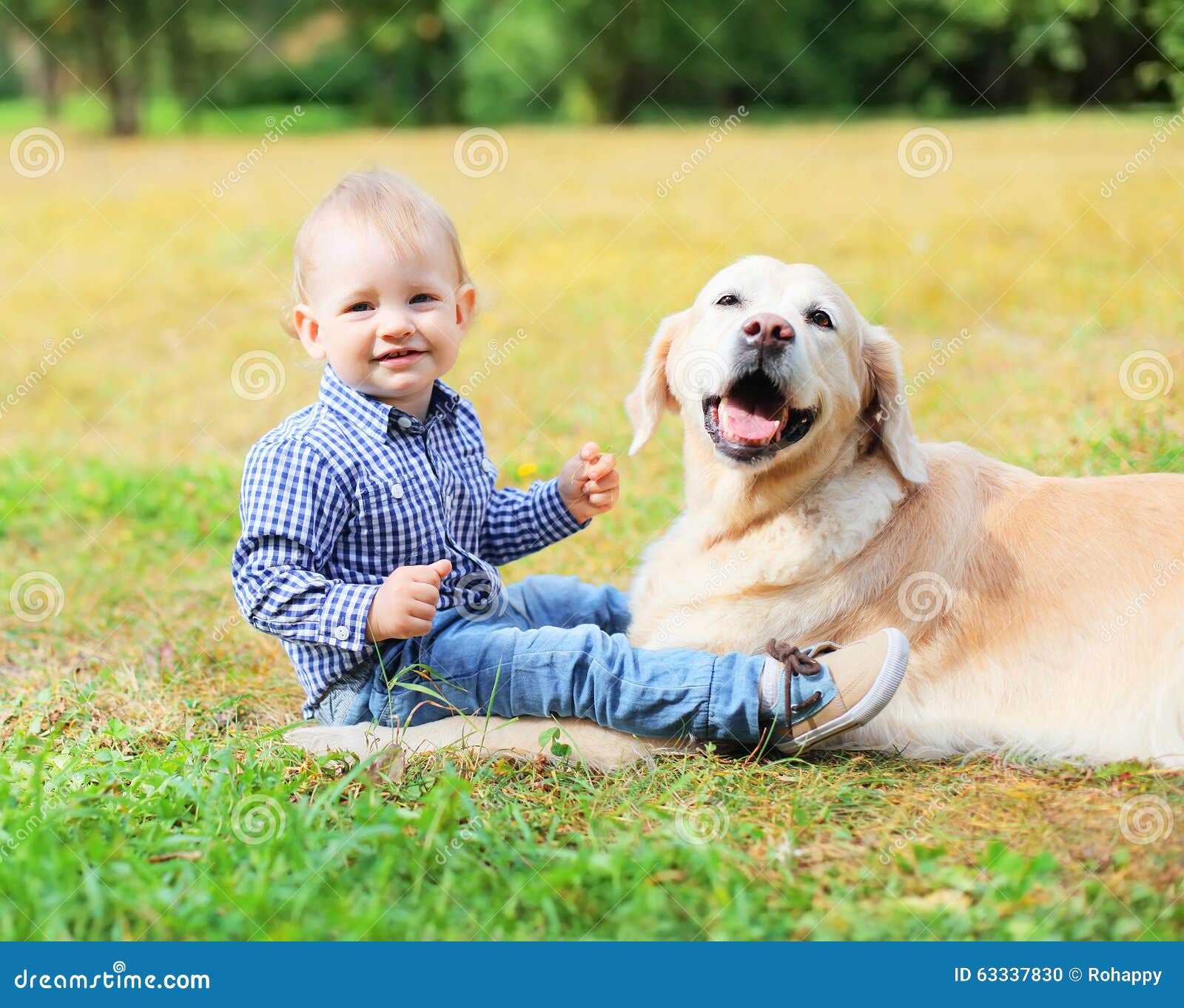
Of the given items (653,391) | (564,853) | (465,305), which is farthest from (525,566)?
(564,853)

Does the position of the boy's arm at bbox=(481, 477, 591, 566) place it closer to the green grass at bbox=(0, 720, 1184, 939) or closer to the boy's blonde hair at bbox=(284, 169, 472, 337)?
the boy's blonde hair at bbox=(284, 169, 472, 337)

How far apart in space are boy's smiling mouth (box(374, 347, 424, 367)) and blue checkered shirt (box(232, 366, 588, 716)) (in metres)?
0.12

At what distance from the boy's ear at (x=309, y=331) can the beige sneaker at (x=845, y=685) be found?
5.04ft

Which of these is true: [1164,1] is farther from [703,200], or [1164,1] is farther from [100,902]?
[100,902]

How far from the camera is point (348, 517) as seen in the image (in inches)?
117

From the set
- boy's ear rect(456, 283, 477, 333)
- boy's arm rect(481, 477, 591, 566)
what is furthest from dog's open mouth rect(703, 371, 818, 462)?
boy's ear rect(456, 283, 477, 333)

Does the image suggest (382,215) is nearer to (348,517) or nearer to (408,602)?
(348,517)

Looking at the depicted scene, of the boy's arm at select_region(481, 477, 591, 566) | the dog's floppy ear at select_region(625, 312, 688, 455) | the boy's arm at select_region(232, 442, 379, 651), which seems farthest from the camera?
the boy's arm at select_region(481, 477, 591, 566)

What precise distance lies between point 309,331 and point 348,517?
56 cm

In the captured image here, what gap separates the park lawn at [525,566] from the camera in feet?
7.25

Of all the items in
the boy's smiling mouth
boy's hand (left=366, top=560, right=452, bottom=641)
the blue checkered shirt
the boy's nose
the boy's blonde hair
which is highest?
the boy's blonde hair

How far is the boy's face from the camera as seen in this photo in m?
2.91

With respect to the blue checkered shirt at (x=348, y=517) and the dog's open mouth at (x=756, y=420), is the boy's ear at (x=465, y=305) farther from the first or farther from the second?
the dog's open mouth at (x=756, y=420)

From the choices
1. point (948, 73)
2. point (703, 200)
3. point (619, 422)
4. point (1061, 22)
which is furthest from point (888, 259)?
point (948, 73)
